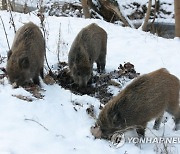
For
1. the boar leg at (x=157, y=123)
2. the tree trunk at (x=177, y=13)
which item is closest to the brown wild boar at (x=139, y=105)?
the boar leg at (x=157, y=123)

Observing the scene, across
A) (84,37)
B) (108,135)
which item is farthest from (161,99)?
(84,37)

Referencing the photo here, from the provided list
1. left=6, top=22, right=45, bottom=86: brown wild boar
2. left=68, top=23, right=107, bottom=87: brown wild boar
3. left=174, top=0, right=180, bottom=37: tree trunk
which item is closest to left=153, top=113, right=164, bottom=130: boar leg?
left=68, top=23, right=107, bottom=87: brown wild boar

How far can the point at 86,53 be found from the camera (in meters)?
7.61

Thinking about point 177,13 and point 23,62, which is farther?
point 177,13

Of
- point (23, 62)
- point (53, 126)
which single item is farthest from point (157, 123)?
point (23, 62)

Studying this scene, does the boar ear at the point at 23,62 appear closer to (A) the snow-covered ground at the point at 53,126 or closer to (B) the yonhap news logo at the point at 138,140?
(A) the snow-covered ground at the point at 53,126

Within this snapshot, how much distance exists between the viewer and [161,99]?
19.5ft

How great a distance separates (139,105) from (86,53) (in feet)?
7.22

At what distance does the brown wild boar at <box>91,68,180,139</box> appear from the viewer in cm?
560

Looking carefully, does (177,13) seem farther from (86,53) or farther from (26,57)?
(26,57)

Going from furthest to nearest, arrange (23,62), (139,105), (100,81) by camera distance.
Answer: (100,81)
(23,62)
(139,105)

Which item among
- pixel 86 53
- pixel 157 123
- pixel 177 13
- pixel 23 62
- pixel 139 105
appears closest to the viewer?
pixel 139 105

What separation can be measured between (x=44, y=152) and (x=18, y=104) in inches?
49.6

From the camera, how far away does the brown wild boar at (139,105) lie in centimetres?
560
